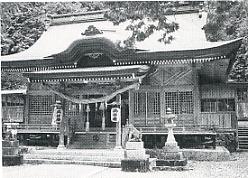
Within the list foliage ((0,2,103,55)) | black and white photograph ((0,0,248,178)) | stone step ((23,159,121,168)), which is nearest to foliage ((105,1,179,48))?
black and white photograph ((0,0,248,178))

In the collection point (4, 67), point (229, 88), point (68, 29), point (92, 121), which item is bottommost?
point (92, 121)

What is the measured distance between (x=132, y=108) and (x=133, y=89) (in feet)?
4.79

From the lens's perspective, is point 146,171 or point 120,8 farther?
point 146,171

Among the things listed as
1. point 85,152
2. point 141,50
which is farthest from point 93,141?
point 141,50

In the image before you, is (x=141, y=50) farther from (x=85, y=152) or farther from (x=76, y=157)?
(x=76, y=157)

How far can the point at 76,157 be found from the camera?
1256 cm

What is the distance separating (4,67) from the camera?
53.3ft

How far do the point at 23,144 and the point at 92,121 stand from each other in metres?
3.65

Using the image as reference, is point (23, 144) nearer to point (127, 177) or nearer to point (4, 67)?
point (4, 67)

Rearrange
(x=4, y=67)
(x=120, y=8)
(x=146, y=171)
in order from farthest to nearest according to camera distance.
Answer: (x=4, y=67) → (x=146, y=171) → (x=120, y=8)

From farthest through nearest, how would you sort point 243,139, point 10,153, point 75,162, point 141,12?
point 243,139
point 75,162
point 10,153
point 141,12

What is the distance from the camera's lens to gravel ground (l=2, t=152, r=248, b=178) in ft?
31.5

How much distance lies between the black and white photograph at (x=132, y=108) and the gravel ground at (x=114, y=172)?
31mm

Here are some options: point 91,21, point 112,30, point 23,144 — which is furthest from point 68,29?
point 23,144
